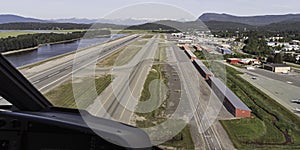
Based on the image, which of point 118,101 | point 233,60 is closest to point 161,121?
point 118,101

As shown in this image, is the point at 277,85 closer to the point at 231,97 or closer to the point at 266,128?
the point at 231,97

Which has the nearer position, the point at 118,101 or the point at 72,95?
the point at 118,101

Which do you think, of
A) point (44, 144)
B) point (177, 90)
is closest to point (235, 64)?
point (177, 90)

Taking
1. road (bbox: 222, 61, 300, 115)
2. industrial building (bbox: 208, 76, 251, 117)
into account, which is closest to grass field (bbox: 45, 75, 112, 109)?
industrial building (bbox: 208, 76, 251, 117)

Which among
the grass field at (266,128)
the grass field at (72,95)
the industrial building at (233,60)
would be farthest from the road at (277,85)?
the grass field at (72,95)

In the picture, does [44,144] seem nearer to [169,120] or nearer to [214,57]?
[169,120]

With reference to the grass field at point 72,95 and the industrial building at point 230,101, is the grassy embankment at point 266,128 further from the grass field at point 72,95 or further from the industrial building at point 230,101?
the grass field at point 72,95

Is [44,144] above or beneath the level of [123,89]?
above
